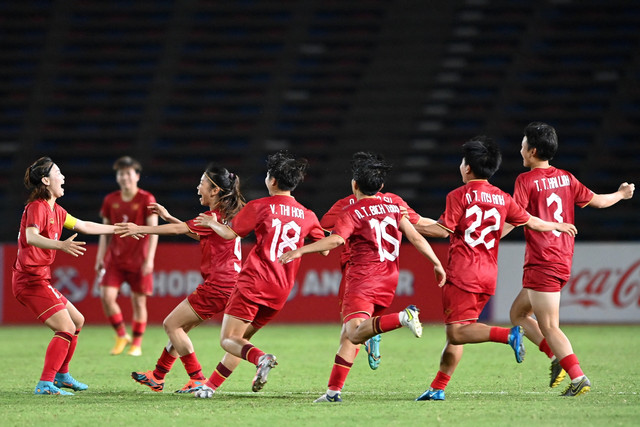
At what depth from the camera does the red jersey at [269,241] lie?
254 inches

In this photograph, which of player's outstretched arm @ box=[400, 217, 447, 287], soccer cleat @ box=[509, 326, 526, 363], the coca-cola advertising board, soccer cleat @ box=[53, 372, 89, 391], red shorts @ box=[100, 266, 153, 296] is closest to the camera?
soccer cleat @ box=[509, 326, 526, 363]

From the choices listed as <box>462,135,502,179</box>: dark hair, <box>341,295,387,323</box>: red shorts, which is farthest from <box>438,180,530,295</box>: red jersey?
<box>341,295,387,323</box>: red shorts

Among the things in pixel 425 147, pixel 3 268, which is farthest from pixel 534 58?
pixel 3 268

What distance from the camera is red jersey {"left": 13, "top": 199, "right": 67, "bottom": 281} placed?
689 cm

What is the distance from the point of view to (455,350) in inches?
251

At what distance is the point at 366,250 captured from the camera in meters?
6.43

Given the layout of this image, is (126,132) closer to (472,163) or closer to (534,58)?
(534,58)

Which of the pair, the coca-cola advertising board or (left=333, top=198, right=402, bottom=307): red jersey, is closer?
(left=333, top=198, right=402, bottom=307): red jersey

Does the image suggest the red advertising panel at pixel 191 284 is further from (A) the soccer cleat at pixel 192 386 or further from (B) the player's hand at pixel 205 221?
(B) the player's hand at pixel 205 221

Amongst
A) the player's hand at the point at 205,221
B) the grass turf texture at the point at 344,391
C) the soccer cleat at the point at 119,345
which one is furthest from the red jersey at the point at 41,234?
the soccer cleat at the point at 119,345

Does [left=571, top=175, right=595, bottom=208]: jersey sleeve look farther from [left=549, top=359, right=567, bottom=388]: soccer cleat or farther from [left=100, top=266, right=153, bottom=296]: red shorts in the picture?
[left=100, top=266, right=153, bottom=296]: red shorts

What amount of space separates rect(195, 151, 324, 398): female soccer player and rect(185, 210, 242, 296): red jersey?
47cm

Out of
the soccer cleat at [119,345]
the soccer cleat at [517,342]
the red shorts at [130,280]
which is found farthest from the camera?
the red shorts at [130,280]

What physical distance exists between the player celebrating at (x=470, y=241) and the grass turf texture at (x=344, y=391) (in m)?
0.49
